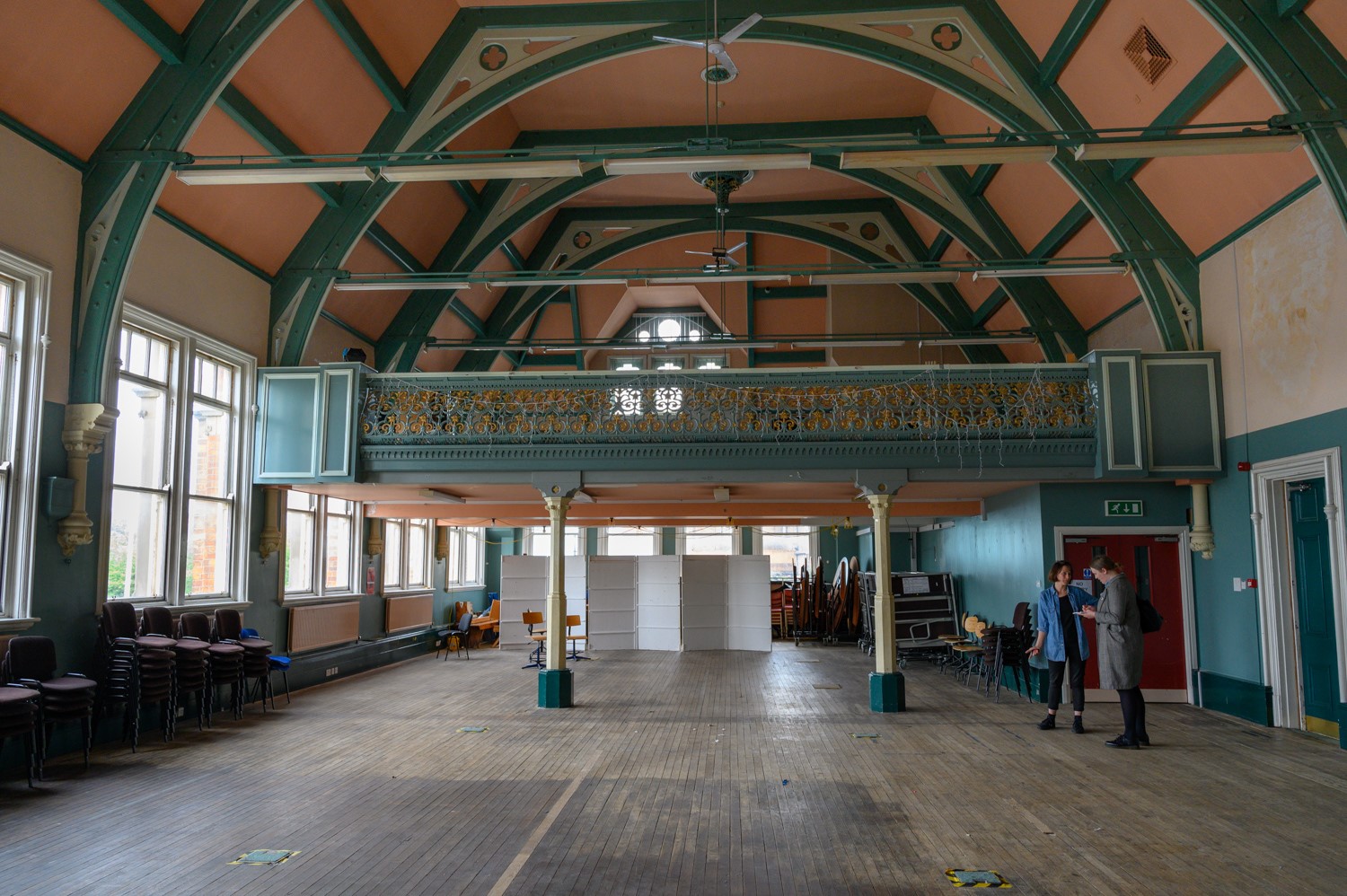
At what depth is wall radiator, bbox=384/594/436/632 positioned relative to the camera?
1670cm

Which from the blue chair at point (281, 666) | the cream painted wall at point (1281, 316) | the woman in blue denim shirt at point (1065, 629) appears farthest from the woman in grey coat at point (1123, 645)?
the blue chair at point (281, 666)

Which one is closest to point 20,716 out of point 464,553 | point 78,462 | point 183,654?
point 183,654

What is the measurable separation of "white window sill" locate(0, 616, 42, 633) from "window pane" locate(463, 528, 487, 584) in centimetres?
1500

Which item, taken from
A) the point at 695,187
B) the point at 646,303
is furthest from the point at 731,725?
the point at 646,303

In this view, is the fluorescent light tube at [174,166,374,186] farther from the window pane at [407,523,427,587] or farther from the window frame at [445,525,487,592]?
the window frame at [445,525,487,592]

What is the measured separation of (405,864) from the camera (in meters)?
5.34

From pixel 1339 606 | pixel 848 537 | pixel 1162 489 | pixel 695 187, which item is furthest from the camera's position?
pixel 848 537

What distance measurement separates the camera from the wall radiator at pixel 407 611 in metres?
16.7

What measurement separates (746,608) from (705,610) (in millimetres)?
830

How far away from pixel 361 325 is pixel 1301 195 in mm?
12504

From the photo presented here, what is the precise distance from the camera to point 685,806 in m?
6.63

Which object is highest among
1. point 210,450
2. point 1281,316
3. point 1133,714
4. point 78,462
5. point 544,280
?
point 544,280

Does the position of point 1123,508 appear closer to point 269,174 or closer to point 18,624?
point 269,174

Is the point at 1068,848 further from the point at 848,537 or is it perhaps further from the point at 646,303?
the point at 848,537
